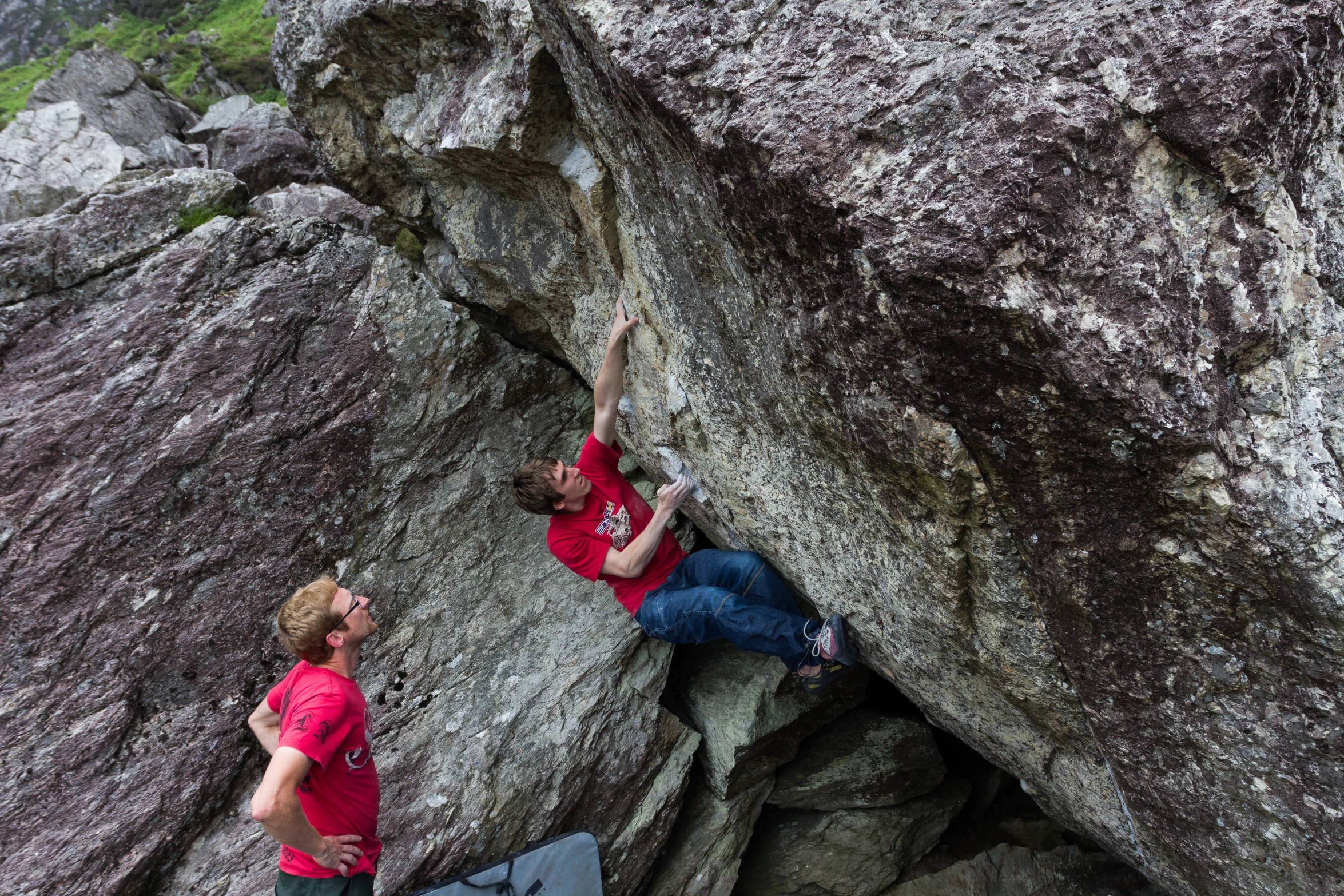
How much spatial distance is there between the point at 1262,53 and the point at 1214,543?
1747mm

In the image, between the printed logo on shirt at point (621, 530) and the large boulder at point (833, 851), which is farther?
the large boulder at point (833, 851)

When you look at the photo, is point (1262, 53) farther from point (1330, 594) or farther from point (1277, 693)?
point (1277, 693)

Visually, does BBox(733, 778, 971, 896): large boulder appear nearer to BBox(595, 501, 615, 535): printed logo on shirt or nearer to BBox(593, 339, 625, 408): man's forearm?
BBox(595, 501, 615, 535): printed logo on shirt

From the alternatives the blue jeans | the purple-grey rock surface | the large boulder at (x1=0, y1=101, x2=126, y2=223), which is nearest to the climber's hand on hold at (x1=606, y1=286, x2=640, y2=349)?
the blue jeans

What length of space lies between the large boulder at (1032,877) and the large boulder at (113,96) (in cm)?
1718

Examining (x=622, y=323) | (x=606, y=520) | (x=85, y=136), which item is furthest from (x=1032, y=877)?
(x=85, y=136)

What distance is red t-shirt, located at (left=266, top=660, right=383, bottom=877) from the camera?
388 centimetres

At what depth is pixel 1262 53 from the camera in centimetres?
271

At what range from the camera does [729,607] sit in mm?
4969

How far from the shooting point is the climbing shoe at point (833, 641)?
15.3 feet

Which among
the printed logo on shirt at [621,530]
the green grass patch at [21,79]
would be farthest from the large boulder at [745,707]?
the green grass patch at [21,79]

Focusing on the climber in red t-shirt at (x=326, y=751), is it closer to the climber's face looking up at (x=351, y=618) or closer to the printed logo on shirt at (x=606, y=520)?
the climber's face looking up at (x=351, y=618)

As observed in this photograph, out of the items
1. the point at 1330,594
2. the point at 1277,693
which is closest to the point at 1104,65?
the point at 1330,594

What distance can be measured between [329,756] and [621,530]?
2280mm
